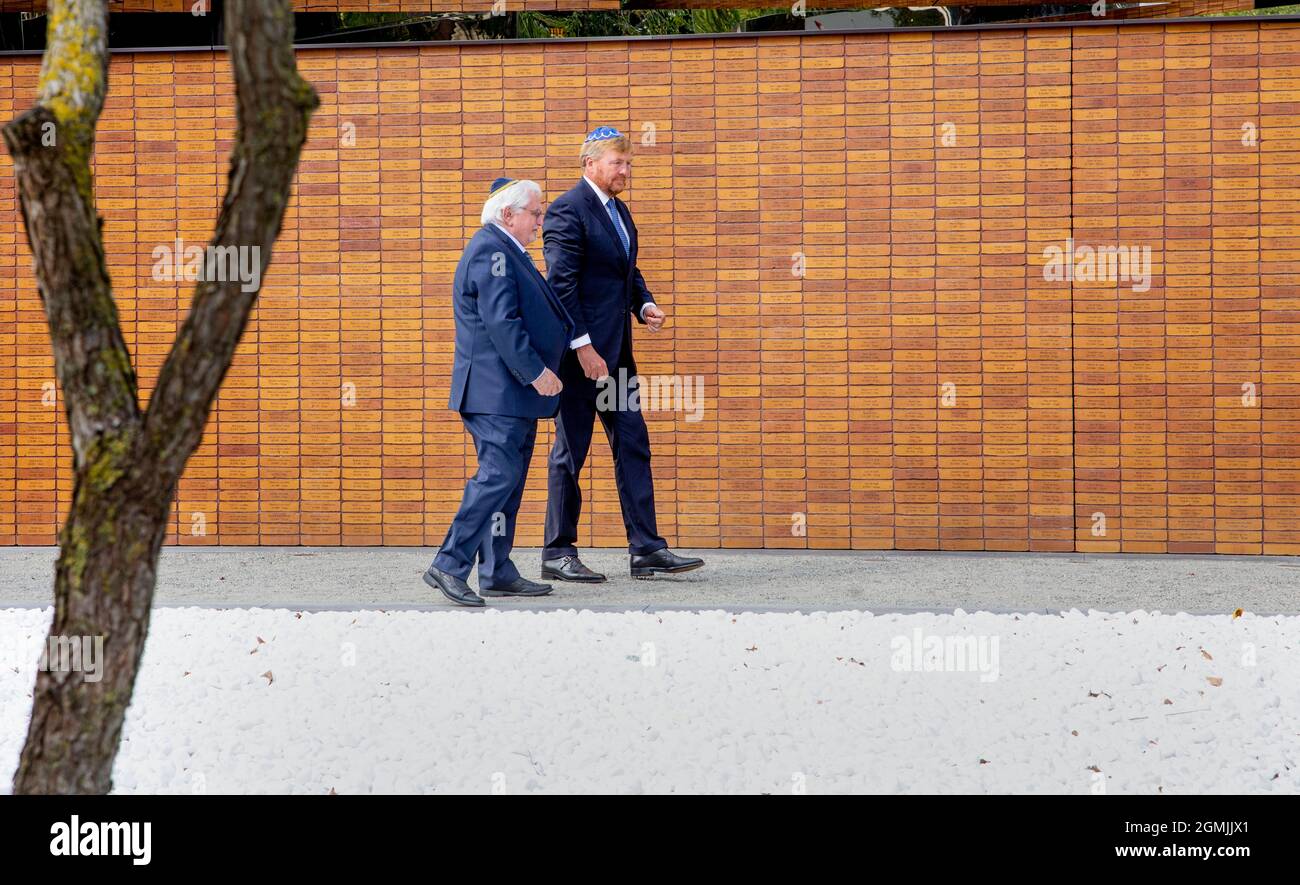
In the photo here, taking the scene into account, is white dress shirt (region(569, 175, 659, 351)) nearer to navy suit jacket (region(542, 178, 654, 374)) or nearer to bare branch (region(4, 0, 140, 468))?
navy suit jacket (region(542, 178, 654, 374))

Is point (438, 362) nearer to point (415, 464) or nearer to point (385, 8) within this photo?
point (415, 464)

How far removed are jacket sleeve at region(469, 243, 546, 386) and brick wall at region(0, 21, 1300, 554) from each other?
2.02 metres

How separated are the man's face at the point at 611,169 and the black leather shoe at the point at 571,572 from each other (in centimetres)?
178

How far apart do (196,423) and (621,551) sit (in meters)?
5.22

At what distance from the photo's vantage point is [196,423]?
2494 mm

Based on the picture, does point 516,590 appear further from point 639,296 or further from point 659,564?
point 639,296

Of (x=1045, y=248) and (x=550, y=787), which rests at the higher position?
(x=1045, y=248)

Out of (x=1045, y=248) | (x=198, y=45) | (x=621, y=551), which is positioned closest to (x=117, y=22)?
(x=198, y=45)

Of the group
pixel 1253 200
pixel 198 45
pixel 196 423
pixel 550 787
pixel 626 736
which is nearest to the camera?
pixel 196 423

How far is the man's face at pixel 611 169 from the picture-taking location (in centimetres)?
624

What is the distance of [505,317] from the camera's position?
5.67 metres

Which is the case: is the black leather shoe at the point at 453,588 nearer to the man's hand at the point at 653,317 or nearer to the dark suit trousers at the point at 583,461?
the dark suit trousers at the point at 583,461

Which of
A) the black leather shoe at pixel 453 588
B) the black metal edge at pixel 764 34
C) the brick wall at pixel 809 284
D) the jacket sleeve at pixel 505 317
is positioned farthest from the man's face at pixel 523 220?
the black metal edge at pixel 764 34

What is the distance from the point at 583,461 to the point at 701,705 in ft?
8.23
